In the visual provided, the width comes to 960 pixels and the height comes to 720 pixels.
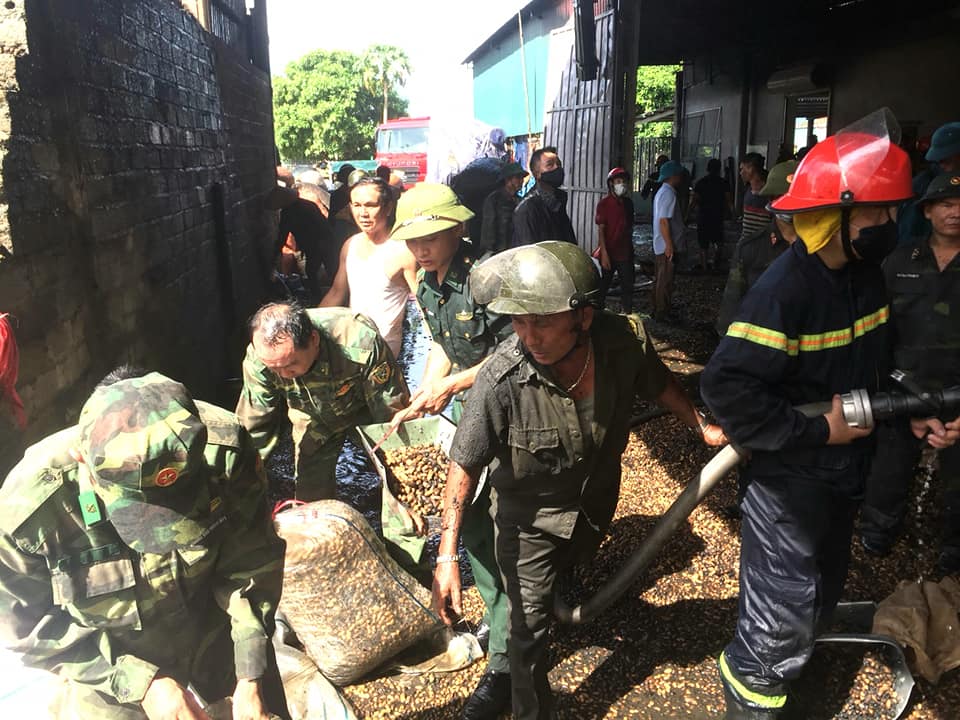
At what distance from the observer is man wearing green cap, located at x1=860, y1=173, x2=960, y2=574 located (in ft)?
11.1

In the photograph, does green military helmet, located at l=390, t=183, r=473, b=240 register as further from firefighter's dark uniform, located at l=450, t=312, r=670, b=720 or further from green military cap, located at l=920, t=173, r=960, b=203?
green military cap, located at l=920, t=173, r=960, b=203

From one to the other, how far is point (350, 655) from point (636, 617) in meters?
1.30

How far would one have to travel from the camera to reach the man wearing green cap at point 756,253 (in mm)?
4355

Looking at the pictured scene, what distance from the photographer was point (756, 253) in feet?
15.2

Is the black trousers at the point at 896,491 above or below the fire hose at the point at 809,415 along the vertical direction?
below

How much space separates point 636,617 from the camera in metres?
3.41

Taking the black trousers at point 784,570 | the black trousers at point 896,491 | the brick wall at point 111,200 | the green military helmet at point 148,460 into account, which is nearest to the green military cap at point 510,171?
the brick wall at point 111,200

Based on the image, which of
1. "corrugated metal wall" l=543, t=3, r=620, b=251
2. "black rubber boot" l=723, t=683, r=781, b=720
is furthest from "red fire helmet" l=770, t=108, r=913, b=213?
"corrugated metal wall" l=543, t=3, r=620, b=251

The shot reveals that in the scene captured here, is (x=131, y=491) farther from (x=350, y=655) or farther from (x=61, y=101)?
(x=61, y=101)

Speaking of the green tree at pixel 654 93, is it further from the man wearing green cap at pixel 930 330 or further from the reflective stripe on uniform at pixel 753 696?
the reflective stripe on uniform at pixel 753 696

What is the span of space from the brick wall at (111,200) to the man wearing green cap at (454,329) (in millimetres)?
1476

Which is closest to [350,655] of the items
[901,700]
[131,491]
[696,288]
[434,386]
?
[434,386]

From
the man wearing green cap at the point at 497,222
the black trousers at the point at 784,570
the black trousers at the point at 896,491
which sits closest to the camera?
the black trousers at the point at 784,570

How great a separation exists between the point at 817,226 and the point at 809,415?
56 cm
